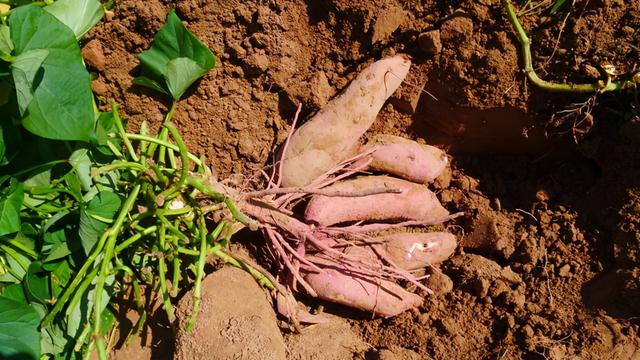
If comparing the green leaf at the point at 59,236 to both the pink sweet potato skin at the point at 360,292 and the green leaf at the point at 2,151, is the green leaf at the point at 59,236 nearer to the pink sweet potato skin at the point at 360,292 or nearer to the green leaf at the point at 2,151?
the green leaf at the point at 2,151

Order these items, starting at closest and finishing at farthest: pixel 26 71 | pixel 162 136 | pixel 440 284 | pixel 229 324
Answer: pixel 26 71
pixel 229 324
pixel 162 136
pixel 440 284

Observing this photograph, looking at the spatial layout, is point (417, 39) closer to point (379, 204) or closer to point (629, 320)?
point (379, 204)

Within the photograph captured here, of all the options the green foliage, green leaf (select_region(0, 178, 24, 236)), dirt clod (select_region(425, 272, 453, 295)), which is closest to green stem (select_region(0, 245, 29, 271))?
the green foliage

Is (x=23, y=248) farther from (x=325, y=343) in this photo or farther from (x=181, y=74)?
(x=325, y=343)

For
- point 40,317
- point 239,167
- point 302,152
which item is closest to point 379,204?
point 302,152

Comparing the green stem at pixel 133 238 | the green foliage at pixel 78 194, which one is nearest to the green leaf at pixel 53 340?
the green foliage at pixel 78 194

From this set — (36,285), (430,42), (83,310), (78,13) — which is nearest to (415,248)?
(430,42)

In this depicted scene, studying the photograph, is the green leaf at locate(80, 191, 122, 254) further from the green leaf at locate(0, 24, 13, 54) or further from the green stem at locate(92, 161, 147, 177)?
the green leaf at locate(0, 24, 13, 54)
